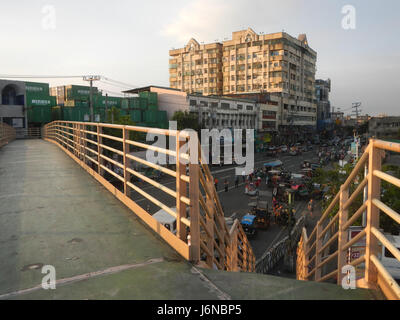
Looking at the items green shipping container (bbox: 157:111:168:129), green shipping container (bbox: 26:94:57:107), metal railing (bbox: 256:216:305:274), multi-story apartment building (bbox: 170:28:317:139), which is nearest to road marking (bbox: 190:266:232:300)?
metal railing (bbox: 256:216:305:274)

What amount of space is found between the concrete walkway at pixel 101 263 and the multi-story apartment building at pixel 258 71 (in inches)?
2956

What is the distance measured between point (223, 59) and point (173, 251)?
9085cm

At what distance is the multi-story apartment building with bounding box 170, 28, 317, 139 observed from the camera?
80.9 metres

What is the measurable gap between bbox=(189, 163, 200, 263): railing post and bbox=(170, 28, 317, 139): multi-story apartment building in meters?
76.3

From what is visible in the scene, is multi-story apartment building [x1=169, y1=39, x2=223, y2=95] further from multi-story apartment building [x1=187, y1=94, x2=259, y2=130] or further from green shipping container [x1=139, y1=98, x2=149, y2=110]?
green shipping container [x1=139, y1=98, x2=149, y2=110]

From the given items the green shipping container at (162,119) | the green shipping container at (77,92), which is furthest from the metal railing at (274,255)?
the green shipping container at (77,92)

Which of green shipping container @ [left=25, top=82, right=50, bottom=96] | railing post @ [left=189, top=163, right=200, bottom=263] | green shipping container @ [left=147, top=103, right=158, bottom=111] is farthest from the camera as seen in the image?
green shipping container @ [left=147, top=103, right=158, bottom=111]

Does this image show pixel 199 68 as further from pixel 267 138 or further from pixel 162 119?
pixel 162 119

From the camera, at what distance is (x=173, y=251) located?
3648 mm

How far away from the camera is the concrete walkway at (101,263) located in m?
2.64

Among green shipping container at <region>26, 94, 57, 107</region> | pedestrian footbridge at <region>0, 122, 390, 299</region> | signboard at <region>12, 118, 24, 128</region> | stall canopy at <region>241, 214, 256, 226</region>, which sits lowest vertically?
stall canopy at <region>241, 214, 256, 226</region>

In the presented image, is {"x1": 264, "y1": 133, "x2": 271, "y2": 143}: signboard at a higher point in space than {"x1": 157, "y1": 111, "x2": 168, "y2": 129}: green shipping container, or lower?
lower

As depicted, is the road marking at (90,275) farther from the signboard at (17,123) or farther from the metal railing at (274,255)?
the signboard at (17,123)
